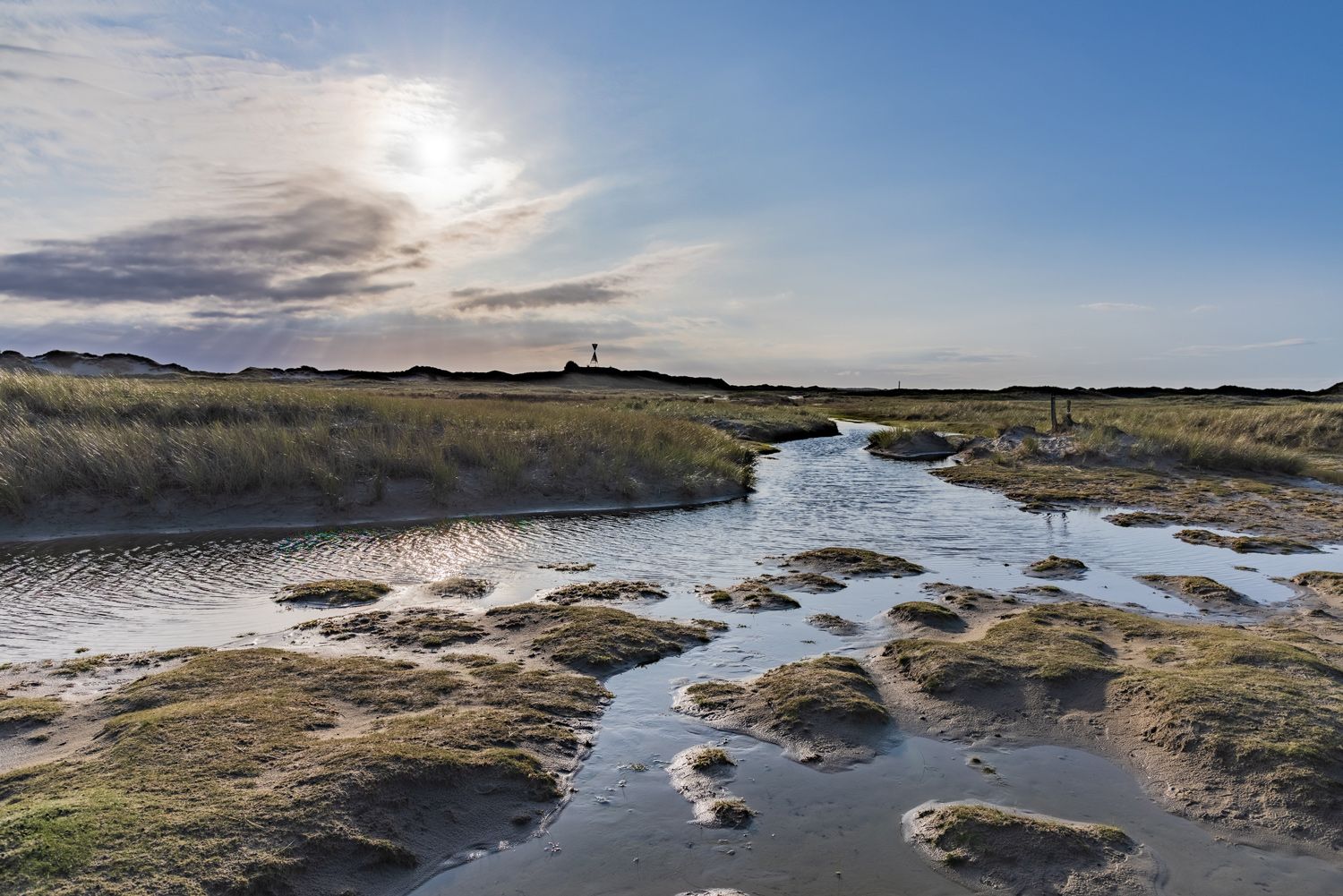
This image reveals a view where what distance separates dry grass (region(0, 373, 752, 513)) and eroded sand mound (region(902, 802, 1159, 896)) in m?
15.4

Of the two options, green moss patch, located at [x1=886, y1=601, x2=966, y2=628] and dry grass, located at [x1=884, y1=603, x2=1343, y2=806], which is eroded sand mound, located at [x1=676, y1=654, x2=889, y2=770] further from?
green moss patch, located at [x1=886, y1=601, x2=966, y2=628]

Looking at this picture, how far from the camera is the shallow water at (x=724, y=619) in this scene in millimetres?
4668

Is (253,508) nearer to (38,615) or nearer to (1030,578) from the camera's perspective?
(38,615)

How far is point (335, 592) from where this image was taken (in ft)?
36.3

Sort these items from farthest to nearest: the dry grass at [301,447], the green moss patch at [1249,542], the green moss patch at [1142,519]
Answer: the green moss patch at [1142,519] → the dry grass at [301,447] → the green moss patch at [1249,542]

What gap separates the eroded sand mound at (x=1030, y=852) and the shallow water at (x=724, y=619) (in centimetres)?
16

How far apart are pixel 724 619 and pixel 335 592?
223 inches

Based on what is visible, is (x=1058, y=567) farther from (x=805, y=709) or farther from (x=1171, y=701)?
(x=805, y=709)

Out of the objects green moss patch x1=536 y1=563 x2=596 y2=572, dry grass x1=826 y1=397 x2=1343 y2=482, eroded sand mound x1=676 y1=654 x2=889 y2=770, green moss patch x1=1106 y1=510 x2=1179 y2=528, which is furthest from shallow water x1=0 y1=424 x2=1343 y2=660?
dry grass x1=826 y1=397 x2=1343 y2=482

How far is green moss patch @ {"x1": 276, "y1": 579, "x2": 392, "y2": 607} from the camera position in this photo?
1079cm

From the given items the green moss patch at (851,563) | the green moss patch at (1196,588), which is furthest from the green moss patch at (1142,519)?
the green moss patch at (851,563)

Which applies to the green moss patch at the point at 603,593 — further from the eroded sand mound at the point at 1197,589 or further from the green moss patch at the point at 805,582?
the eroded sand mound at the point at 1197,589

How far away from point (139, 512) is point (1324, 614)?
20.3m

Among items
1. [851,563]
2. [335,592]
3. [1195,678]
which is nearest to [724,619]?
[851,563]
